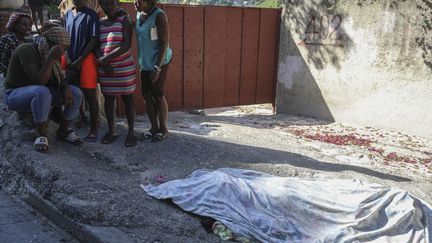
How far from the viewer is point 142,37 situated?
16.2 ft

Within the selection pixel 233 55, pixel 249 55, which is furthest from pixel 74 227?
pixel 249 55

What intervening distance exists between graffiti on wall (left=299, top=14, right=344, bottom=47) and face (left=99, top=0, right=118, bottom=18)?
418 centimetres

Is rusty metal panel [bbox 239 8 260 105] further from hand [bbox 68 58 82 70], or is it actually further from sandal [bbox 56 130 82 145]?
sandal [bbox 56 130 82 145]

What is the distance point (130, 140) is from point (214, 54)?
350 centimetres

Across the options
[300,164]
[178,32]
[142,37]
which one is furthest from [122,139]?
[178,32]

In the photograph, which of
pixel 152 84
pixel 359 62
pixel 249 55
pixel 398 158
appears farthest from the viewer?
pixel 249 55

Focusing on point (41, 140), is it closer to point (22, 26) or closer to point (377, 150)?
point (22, 26)

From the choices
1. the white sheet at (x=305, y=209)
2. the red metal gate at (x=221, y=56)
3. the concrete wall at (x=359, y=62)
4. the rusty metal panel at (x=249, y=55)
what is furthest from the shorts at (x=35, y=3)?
the white sheet at (x=305, y=209)

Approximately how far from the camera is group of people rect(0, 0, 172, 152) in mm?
4340

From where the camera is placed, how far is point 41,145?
430cm

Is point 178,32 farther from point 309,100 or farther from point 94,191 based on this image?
point 94,191

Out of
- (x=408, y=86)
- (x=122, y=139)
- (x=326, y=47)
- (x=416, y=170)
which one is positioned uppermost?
(x=326, y=47)

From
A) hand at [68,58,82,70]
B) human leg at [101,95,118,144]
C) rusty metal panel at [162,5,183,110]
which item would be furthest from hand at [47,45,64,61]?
rusty metal panel at [162,5,183,110]

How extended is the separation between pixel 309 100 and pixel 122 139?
4.14m
